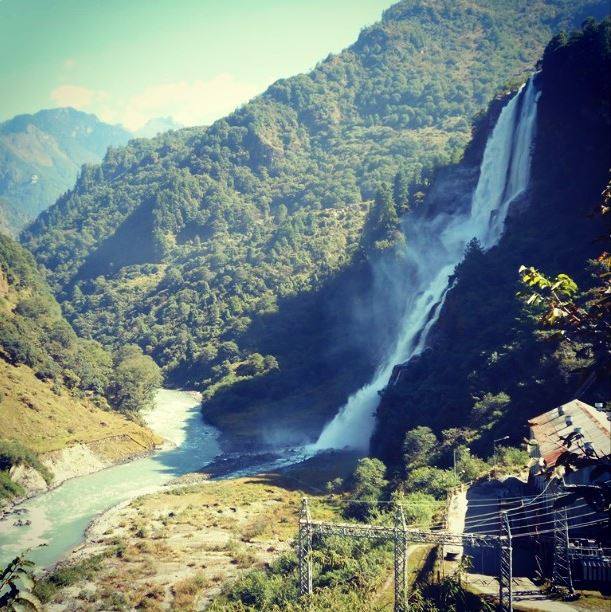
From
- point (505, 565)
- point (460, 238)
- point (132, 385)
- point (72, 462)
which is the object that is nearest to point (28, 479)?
point (72, 462)

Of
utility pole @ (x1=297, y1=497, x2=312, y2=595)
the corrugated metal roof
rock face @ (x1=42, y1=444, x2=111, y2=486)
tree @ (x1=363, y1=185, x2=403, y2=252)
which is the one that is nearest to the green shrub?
the corrugated metal roof

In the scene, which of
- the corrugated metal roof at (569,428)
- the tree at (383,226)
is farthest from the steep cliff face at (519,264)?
the tree at (383,226)

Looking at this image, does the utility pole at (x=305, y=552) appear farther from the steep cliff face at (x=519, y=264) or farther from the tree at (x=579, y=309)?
the steep cliff face at (x=519, y=264)

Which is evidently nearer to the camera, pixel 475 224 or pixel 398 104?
pixel 475 224

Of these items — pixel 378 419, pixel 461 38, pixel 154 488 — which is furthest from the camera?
pixel 461 38

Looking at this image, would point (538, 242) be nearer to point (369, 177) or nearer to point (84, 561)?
point (84, 561)

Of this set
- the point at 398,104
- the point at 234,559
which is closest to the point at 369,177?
the point at 398,104
